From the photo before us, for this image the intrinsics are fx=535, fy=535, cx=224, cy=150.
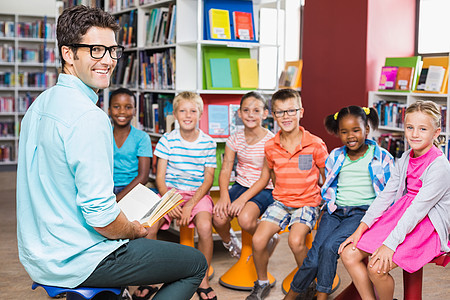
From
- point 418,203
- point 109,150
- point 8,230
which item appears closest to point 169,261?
point 109,150

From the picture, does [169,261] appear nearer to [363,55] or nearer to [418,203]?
[418,203]

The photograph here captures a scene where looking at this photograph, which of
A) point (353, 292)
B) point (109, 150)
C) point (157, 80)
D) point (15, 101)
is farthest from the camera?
point (15, 101)

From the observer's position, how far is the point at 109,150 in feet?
5.51

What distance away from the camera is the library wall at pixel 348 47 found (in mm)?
5246

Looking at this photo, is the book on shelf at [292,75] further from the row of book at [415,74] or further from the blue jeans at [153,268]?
the blue jeans at [153,268]

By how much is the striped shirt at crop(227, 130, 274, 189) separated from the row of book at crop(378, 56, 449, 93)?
6.49 feet

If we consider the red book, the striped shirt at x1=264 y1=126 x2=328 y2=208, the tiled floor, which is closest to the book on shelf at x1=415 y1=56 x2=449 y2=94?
the tiled floor

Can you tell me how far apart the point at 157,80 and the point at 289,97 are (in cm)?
148

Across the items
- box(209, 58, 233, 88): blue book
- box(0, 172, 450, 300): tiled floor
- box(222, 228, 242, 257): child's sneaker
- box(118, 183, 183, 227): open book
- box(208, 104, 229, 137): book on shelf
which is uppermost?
box(209, 58, 233, 88): blue book

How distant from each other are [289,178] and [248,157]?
39cm

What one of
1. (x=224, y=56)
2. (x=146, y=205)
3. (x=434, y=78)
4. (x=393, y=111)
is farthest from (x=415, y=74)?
(x=146, y=205)

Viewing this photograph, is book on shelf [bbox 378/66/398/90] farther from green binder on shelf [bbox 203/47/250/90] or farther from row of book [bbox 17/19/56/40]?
row of book [bbox 17/19/56/40]

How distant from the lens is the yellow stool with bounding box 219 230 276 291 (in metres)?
3.06

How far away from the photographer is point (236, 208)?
3033 millimetres
